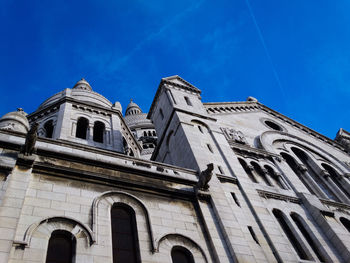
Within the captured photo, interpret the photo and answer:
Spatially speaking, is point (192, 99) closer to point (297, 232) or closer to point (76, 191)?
point (297, 232)

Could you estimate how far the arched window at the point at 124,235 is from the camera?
1259 centimetres

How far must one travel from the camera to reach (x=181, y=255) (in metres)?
13.6

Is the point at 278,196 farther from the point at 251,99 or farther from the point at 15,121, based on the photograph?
the point at 15,121

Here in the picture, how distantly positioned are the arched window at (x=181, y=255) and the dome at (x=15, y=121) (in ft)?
50.4

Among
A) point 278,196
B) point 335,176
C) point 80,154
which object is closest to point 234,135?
point 278,196

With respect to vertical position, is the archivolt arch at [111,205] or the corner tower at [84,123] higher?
the corner tower at [84,123]

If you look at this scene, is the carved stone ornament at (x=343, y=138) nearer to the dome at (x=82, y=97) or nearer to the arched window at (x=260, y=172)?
the arched window at (x=260, y=172)

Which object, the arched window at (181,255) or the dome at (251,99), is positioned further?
the dome at (251,99)

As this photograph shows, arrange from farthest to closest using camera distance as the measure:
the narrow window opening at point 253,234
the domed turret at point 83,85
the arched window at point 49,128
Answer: the domed turret at point 83,85, the arched window at point 49,128, the narrow window opening at point 253,234

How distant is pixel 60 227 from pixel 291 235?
35.1 feet

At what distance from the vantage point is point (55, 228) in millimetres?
11992

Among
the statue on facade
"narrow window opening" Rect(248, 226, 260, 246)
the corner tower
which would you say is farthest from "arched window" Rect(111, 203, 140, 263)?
the corner tower

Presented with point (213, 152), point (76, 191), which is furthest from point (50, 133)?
point (76, 191)

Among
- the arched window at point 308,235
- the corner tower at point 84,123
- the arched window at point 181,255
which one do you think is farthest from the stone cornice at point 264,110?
the arched window at point 181,255
